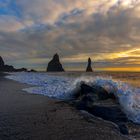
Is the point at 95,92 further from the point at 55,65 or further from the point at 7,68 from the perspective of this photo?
the point at 7,68

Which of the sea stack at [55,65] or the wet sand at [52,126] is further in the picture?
the sea stack at [55,65]

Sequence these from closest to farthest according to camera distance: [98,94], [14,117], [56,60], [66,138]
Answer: [66,138] → [14,117] → [98,94] → [56,60]

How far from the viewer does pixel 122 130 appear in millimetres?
8883

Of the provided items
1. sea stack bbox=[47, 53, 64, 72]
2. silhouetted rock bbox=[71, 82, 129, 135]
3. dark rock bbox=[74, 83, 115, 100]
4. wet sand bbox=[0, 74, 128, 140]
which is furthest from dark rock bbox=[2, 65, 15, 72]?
wet sand bbox=[0, 74, 128, 140]

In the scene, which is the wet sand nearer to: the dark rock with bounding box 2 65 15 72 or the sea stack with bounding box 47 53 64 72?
the sea stack with bounding box 47 53 64 72

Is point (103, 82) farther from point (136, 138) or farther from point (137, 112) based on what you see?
point (136, 138)

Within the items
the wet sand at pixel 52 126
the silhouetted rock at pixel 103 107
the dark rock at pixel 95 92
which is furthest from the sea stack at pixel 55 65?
the wet sand at pixel 52 126

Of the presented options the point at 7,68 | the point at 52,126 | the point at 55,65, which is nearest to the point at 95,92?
the point at 52,126

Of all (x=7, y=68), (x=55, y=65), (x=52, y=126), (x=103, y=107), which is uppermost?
(x=55, y=65)

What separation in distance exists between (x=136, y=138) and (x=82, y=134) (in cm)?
165

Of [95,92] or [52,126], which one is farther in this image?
[95,92]

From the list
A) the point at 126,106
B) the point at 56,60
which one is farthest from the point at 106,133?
the point at 56,60

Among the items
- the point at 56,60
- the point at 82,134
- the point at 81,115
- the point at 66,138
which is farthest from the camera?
the point at 56,60

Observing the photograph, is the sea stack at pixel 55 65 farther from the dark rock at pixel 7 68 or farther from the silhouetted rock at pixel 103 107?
the silhouetted rock at pixel 103 107
